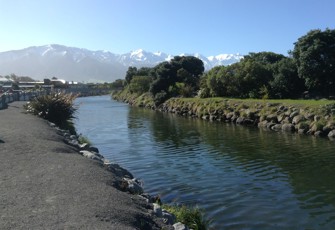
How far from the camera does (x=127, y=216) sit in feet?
27.9

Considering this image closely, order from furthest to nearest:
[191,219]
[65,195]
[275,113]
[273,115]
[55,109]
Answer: [275,113], [273,115], [55,109], [191,219], [65,195]

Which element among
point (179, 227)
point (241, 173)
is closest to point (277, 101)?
point (241, 173)

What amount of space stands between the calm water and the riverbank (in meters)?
1.86

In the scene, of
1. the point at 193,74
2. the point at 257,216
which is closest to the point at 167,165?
the point at 257,216

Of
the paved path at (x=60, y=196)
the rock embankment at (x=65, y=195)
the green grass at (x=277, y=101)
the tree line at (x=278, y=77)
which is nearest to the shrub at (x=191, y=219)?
the rock embankment at (x=65, y=195)

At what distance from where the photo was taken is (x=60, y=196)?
940 cm

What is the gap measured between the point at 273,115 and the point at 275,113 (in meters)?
0.38

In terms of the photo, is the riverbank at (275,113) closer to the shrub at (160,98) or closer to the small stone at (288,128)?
the small stone at (288,128)

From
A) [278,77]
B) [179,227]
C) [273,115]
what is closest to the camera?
[179,227]

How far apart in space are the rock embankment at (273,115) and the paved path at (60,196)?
19.1 meters

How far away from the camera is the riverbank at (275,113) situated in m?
28.9

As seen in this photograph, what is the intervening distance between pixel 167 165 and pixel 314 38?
88.0 feet

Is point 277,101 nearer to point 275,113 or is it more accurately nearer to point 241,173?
point 275,113

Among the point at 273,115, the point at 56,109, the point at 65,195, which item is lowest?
the point at 65,195
